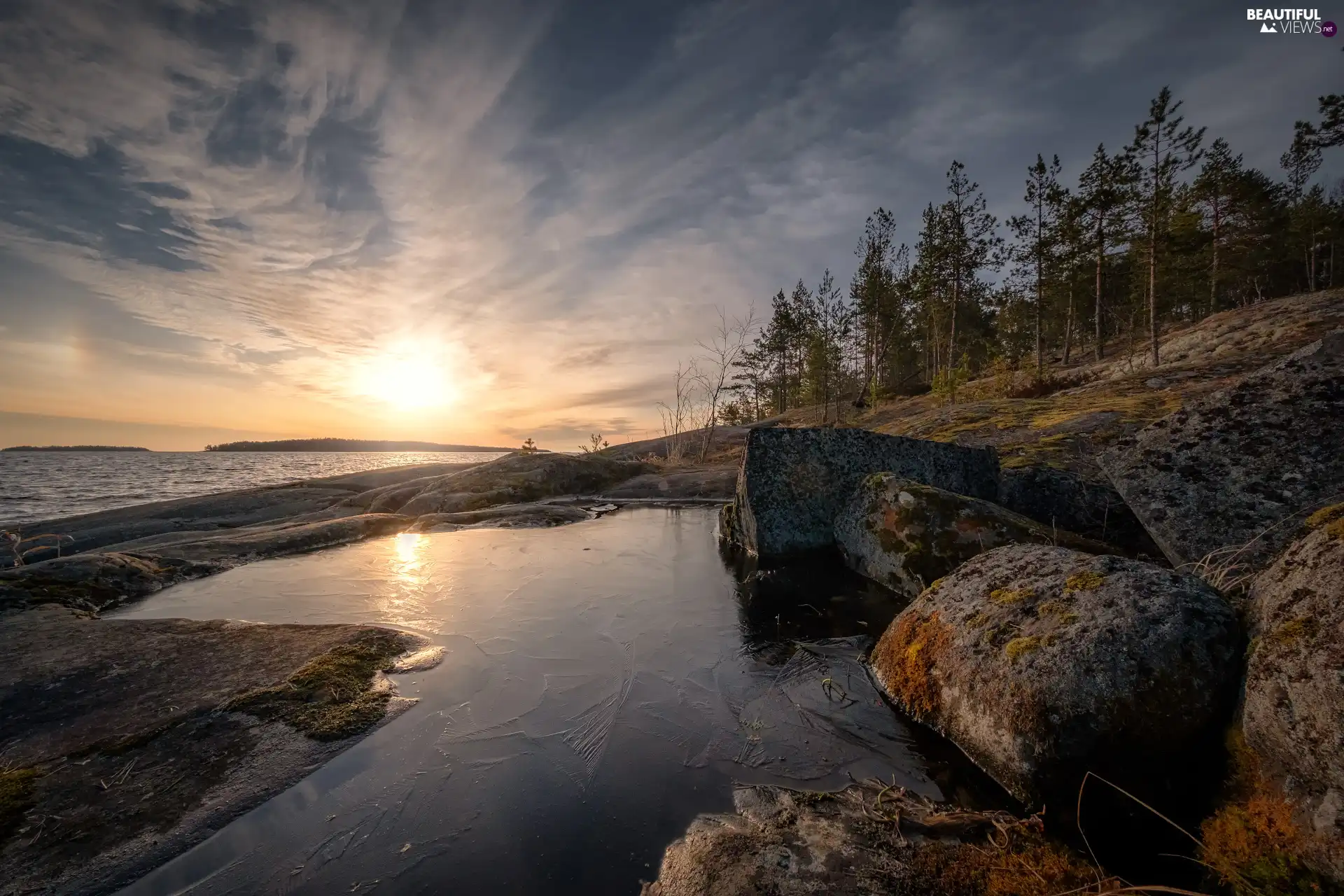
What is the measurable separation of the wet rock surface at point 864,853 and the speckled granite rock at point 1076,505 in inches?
206

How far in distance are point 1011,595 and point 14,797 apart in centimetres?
614

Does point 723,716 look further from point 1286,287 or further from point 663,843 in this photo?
point 1286,287

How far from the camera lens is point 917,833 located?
7.70 feet

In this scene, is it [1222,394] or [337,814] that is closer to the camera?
[337,814]

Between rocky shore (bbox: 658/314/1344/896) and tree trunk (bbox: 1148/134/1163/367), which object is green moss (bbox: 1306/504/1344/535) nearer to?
rocky shore (bbox: 658/314/1344/896)

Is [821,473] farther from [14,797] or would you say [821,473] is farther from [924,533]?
[14,797]

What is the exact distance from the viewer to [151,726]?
10.9ft

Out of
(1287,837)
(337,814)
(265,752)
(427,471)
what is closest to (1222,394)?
(1287,837)

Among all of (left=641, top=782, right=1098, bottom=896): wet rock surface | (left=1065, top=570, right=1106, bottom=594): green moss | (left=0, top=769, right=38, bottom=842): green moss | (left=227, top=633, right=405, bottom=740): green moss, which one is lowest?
(left=0, top=769, right=38, bottom=842): green moss

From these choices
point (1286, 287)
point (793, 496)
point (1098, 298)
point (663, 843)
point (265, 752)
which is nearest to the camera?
point (663, 843)

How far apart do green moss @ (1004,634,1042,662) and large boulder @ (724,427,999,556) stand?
5.28m

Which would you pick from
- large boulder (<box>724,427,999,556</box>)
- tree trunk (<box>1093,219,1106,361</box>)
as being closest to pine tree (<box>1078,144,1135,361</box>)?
tree trunk (<box>1093,219,1106,361</box>)

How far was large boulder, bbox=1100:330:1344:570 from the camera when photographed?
13.1 feet

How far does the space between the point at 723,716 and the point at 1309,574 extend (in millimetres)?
3279
